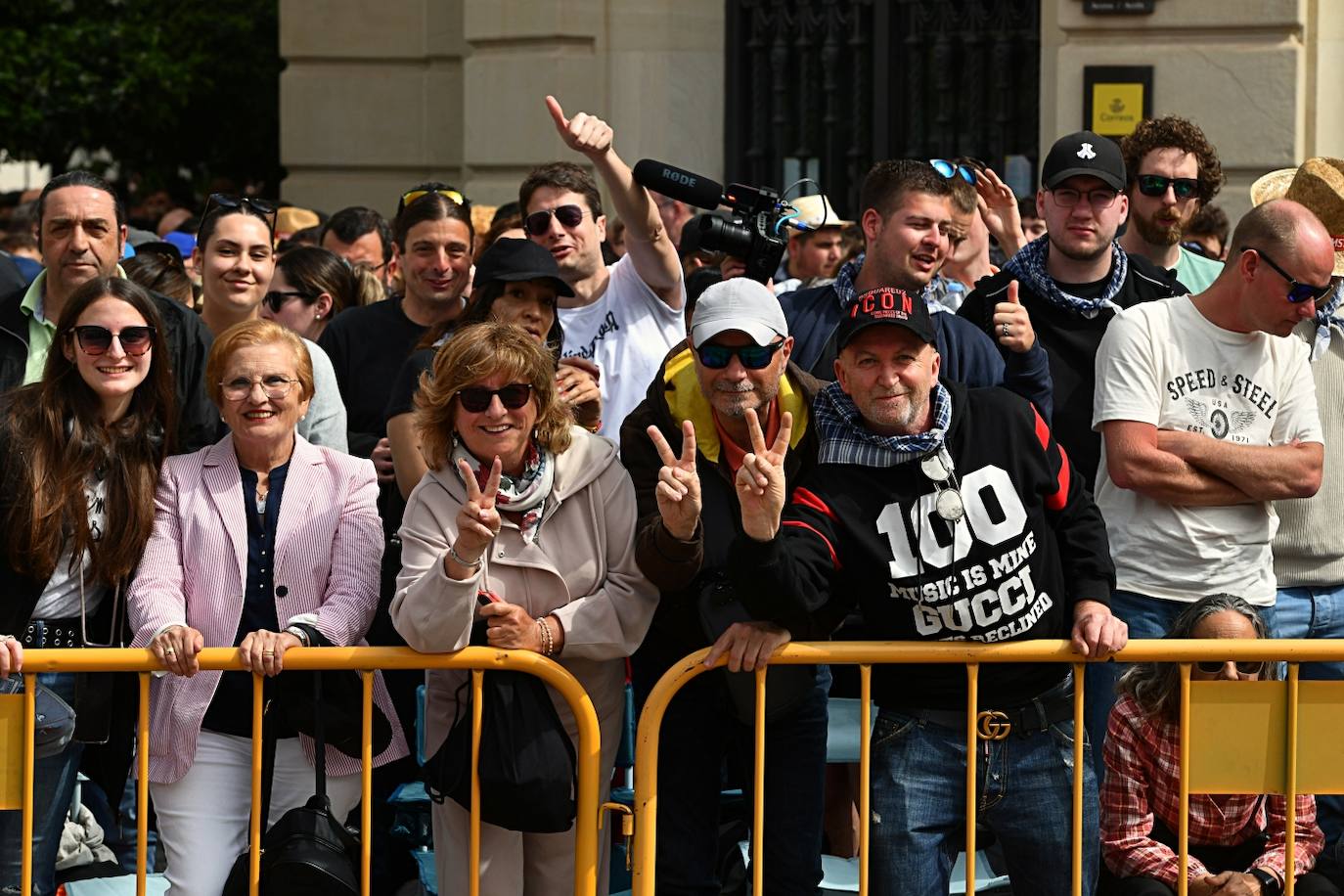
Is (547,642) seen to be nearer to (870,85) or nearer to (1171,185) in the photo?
(1171,185)

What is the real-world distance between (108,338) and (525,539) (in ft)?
4.34

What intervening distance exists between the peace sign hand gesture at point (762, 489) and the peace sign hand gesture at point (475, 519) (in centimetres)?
58

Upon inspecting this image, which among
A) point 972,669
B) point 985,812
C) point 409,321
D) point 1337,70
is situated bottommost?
point 985,812

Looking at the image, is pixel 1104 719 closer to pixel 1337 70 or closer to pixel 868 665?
pixel 868 665

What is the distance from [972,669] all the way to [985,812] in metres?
0.39

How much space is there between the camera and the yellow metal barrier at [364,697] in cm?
475

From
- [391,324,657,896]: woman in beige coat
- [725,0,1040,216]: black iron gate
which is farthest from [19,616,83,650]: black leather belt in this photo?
[725,0,1040,216]: black iron gate

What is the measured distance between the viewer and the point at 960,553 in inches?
185

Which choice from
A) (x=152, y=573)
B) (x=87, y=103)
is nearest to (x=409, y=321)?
(x=152, y=573)

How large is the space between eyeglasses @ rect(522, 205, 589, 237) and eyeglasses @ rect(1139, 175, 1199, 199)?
1.91 meters

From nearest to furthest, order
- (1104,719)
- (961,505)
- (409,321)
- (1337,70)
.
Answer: (961,505) < (1104,719) < (409,321) < (1337,70)

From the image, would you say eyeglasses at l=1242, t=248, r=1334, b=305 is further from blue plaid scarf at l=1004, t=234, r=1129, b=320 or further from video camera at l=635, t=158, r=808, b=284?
video camera at l=635, t=158, r=808, b=284

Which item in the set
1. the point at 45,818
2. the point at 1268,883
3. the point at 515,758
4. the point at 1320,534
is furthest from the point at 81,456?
the point at 1320,534

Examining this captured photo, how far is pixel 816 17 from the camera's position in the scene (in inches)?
438
